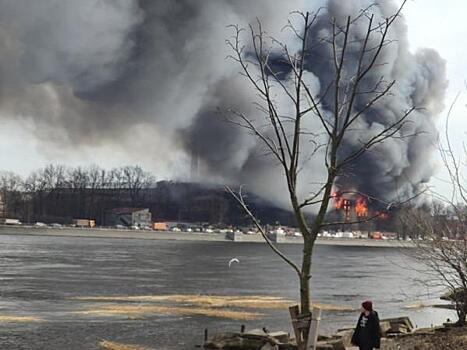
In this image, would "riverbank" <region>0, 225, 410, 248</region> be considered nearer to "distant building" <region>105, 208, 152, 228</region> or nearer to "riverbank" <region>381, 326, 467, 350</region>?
"distant building" <region>105, 208, 152, 228</region>

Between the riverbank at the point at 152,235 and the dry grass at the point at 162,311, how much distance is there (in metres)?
102

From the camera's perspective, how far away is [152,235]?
144m

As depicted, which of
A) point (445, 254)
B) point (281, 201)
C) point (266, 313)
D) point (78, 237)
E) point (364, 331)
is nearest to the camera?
point (364, 331)

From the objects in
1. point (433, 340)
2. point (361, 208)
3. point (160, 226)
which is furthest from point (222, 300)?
point (160, 226)

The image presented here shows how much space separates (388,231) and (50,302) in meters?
152

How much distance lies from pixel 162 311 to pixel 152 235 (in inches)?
4697

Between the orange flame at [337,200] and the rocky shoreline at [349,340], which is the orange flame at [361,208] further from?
the rocky shoreline at [349,340]

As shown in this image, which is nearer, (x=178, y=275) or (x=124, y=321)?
(x=124, y=321)

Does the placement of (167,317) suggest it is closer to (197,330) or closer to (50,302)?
(197,330)

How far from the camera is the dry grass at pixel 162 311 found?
81.5 feet

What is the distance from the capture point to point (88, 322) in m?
22.3

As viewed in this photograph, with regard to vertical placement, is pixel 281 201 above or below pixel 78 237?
above

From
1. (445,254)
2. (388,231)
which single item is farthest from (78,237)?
(445,254)

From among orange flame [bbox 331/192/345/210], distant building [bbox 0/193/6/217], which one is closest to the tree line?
distant building [bbox 0/193/6/217]
